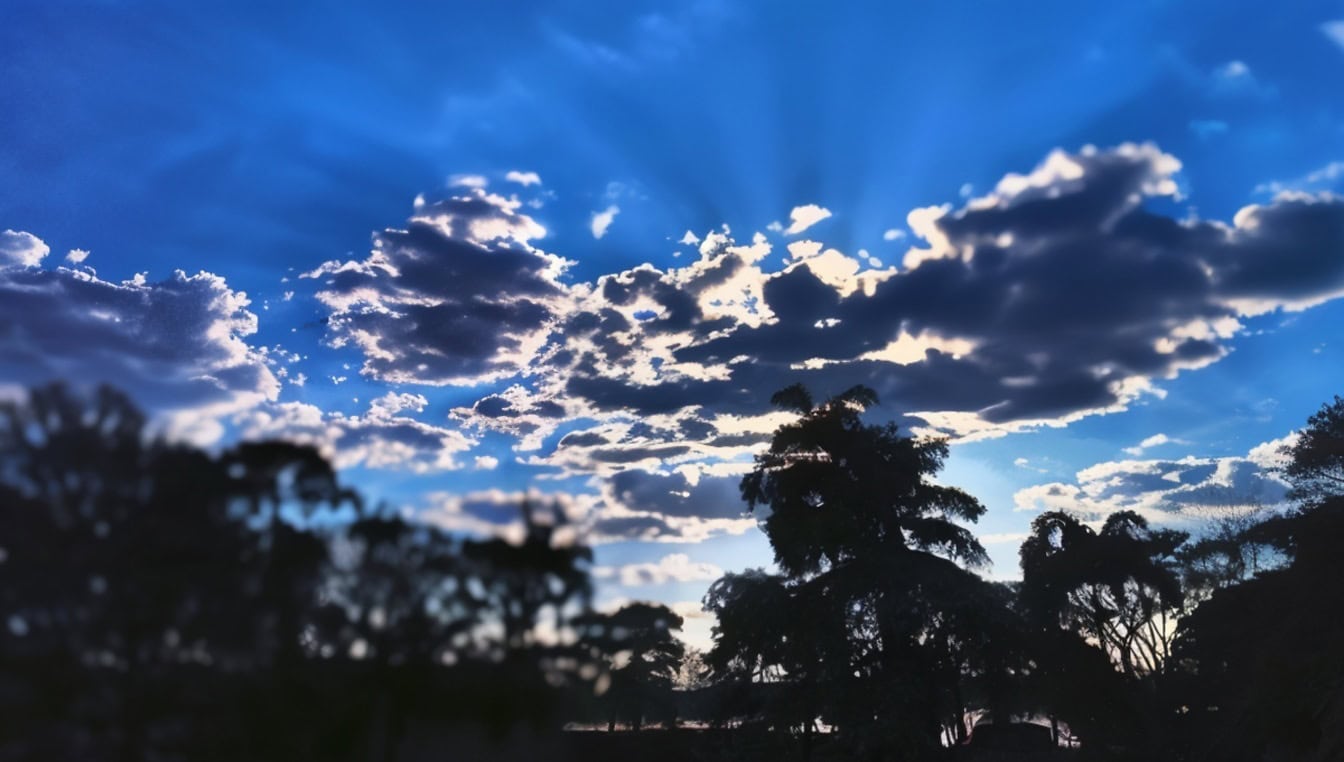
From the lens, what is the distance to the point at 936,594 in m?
29.0

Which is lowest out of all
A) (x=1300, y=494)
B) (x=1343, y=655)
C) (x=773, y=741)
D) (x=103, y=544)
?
(x=773, y=741)

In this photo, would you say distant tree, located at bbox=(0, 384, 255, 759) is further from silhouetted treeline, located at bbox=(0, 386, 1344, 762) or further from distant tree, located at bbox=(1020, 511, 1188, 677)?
distant tree, located at bbox=(1020, 511, 1188, 677)

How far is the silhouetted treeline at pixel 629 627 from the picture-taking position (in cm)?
562

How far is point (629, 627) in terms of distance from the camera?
8.63 metres

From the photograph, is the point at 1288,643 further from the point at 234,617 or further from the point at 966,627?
the point at 234,617

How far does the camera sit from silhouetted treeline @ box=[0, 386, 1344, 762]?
18.4 ft

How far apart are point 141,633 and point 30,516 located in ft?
3.52

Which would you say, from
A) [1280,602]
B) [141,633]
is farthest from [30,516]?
[1280,602]

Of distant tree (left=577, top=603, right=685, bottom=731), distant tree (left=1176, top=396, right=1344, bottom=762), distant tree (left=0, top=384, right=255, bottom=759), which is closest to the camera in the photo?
distant tree (left=0, top=384, right=255, bottom=759)

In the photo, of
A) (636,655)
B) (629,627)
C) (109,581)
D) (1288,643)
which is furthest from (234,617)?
(1288,643)

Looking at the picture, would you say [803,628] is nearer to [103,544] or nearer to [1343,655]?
[1343,655]

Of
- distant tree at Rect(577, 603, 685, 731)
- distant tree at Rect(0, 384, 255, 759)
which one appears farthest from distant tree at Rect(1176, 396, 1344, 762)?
distant tree at Rect(0, 384, 255, 759)

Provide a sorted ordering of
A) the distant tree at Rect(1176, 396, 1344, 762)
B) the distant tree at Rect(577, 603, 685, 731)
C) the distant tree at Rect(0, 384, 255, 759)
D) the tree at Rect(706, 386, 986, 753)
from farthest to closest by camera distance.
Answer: the tree at Rect(706, 386, 986, 753)
the distant tree at Rect(1176, 396, 1344, 762)
the distant tree at Rect(577, 603, 685, 731)
the distant tree at Rect(0, 384, 255, 759)

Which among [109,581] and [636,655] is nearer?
[109,581]
